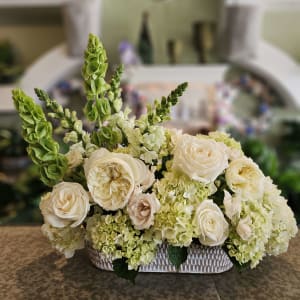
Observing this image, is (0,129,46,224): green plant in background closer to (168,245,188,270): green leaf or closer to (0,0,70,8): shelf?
(0,0,70,8): shelf

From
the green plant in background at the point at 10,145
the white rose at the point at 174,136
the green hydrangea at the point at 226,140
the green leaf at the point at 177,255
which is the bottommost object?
the green plant in background at the point at 10,145

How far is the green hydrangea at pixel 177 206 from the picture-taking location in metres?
0.82

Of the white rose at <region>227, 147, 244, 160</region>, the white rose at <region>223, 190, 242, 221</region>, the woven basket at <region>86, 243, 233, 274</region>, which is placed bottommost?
the woven basket at <region>86, 243, 233, 274</region>

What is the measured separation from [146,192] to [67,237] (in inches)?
7.5

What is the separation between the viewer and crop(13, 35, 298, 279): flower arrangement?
832 millimetres

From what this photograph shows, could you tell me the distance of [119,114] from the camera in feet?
3.10

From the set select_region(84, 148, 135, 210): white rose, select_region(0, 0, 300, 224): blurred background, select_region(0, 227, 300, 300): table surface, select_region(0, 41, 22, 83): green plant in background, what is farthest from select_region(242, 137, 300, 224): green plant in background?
select_region(0, 41, 22, 83): green plant in background

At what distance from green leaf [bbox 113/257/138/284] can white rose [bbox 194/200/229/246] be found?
15 centimetres

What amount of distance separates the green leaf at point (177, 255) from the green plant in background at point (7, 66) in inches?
130

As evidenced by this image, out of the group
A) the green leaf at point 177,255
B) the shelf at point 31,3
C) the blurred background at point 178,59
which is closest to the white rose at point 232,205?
the green leaf at point 177,255

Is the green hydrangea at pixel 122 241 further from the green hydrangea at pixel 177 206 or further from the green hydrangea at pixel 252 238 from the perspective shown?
the green hydrangea at pixel 252 238

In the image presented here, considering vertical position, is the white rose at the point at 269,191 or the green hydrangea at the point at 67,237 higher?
the white rose at the point at 269,191

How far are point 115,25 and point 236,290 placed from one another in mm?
3398

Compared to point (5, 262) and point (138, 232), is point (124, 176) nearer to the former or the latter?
point (138, 232)
